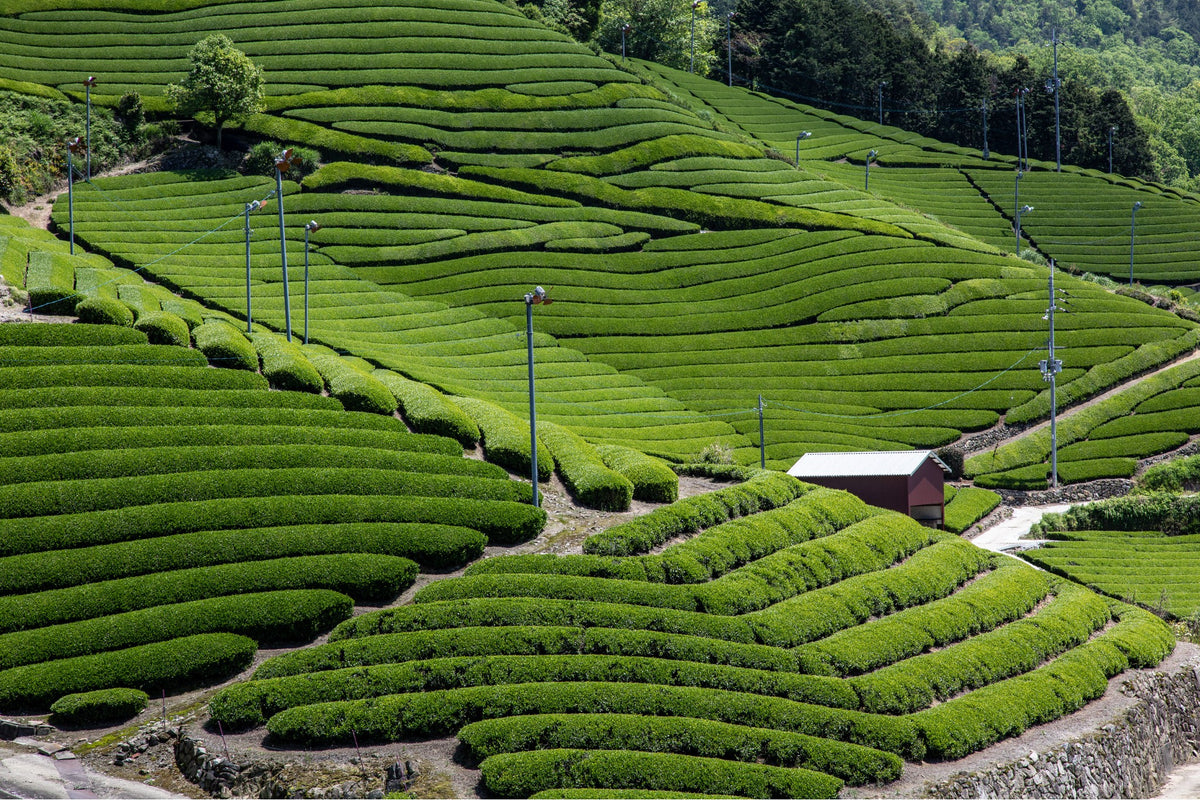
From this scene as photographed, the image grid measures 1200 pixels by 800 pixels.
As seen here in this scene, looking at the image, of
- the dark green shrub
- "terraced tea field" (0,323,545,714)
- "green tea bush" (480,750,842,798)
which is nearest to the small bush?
the dark green shrub

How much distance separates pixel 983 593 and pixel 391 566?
18.7 m

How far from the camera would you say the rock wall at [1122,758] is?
26625 millimetres

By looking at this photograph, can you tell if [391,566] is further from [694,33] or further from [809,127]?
[694,33]

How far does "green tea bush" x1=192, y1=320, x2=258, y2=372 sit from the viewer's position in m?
40.5

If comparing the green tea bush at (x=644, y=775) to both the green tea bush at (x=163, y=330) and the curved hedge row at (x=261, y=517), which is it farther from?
the green tea bush at (x=163, y=330)

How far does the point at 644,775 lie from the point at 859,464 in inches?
1158

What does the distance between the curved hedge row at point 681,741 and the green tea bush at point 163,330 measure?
22632 mm

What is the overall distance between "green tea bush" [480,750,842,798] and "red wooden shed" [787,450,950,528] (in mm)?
25131

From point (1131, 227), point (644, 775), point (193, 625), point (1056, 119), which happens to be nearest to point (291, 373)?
point (193, 625)

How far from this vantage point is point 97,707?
2548 cm

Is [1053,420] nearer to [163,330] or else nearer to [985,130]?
[163,330]

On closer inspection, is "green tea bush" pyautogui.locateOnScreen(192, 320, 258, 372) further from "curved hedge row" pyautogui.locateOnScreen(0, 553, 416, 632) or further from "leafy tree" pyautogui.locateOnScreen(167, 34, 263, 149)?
"leafy tree" pyautogui.locateOnScreen(167, 34, 263, 149)

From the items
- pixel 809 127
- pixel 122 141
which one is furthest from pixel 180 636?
pixel 809 127

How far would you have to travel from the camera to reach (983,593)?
3547cm
